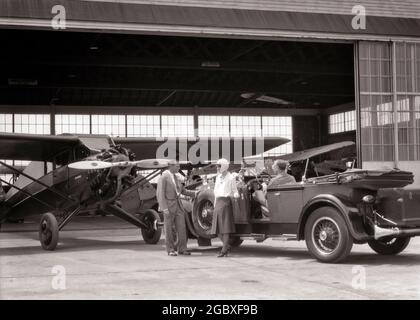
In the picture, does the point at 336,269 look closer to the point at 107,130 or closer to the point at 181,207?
the point at 181,207

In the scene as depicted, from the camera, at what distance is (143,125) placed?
35.7m

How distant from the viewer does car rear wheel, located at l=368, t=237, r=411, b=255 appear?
9.68m

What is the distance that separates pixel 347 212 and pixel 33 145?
8.78 meters

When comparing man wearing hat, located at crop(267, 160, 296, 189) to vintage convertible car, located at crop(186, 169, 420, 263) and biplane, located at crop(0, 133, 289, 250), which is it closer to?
vintage convertible car, located at crop(186, 169, 420, 263)

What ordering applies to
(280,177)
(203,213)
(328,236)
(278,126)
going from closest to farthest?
(328,236)
(280,177)
(203,213)
(278,126)

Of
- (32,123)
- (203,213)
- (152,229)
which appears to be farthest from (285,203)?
(32,123)

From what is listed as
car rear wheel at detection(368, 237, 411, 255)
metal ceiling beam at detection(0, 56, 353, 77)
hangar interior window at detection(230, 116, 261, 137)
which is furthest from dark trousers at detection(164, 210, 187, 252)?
hangar interior window at detection(230, 116, 261, 137)

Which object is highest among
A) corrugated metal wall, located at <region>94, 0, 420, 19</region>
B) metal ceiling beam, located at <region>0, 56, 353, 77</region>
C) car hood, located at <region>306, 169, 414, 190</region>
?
corrugated metal wall, located at <region>94, 0, 420, 19</region>

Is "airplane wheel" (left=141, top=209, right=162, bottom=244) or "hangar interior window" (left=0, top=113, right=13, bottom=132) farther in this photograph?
"hangar interior window" (left=0, top=113, right=13, bottom=132)

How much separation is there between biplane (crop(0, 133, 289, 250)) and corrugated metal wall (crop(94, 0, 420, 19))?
387 cm

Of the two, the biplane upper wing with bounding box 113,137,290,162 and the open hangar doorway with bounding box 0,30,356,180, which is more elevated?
the open hangar doorway with bounding box 0,30,356,180

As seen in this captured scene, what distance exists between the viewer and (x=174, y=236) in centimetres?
1159

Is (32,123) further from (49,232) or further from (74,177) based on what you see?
(49,232)

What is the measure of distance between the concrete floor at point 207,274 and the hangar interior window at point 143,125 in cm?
2333
